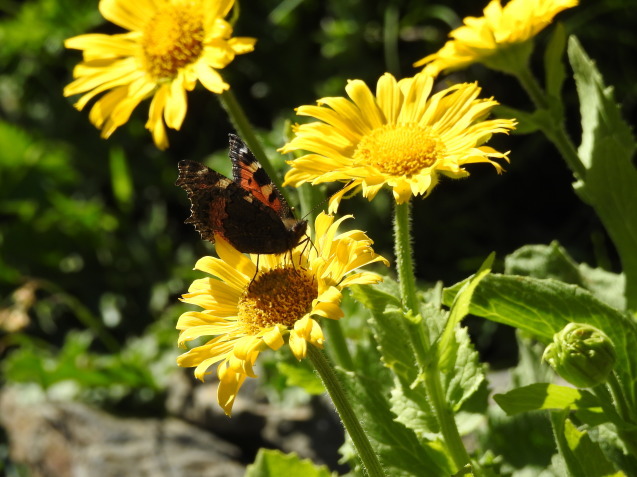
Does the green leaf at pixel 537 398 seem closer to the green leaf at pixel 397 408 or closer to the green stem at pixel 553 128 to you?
the green leaf at pixel 397 408

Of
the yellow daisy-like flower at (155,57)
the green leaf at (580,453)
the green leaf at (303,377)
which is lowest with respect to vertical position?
the green leaf at (580,453)

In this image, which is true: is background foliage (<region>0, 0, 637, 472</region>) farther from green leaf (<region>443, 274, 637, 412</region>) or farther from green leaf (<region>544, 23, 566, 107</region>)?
green leaf (<region>443, 274, 637, 412</region>)

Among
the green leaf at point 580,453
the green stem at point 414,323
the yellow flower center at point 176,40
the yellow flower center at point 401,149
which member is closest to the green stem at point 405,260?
the green stem at point 414,323

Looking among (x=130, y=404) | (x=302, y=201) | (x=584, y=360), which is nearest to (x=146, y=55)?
(x=302, y=201)

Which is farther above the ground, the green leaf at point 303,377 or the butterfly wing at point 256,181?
the butterfly wing at point 256,181

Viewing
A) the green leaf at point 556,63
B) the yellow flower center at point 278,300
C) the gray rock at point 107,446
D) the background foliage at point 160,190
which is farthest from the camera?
the background foliage at point 160,190

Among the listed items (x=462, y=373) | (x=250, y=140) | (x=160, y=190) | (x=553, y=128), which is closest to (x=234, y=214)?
(x=250, y=140)

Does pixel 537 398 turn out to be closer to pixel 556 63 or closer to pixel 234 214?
pixel 234 214
